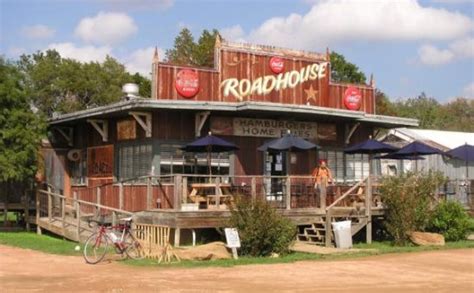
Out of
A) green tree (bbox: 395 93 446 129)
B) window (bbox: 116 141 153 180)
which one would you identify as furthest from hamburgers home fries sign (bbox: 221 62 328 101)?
green tree (bbox: 395 93 446 129)

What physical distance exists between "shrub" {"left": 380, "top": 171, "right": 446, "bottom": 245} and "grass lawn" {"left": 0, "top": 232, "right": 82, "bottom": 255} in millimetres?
8268

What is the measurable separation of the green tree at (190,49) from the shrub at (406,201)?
90.8 ft

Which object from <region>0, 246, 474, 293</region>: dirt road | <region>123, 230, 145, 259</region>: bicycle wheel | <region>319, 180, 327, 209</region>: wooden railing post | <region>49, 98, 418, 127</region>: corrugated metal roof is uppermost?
<region>49, 98, 418, 127</region>: corrugated metal roof

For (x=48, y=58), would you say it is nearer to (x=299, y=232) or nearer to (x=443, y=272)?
(x=299, y=232)

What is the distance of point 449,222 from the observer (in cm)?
1992

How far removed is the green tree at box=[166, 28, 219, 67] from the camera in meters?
46.4

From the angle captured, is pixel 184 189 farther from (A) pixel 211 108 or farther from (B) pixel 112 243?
(A) pixel 211 108

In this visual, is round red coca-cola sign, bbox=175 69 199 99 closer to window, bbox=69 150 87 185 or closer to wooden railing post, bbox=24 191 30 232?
window, bbox=69 150 87 185

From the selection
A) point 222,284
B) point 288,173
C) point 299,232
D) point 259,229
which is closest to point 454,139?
point 288,173

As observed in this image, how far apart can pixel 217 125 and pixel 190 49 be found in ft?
97.5

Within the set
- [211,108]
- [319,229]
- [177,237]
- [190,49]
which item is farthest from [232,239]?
[190,49]

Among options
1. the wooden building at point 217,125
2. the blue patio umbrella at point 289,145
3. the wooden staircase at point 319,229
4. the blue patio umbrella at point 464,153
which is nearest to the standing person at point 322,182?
the wooden staircase at point 319,229

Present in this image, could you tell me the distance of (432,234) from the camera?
19.0m

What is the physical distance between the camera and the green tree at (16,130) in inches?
829
